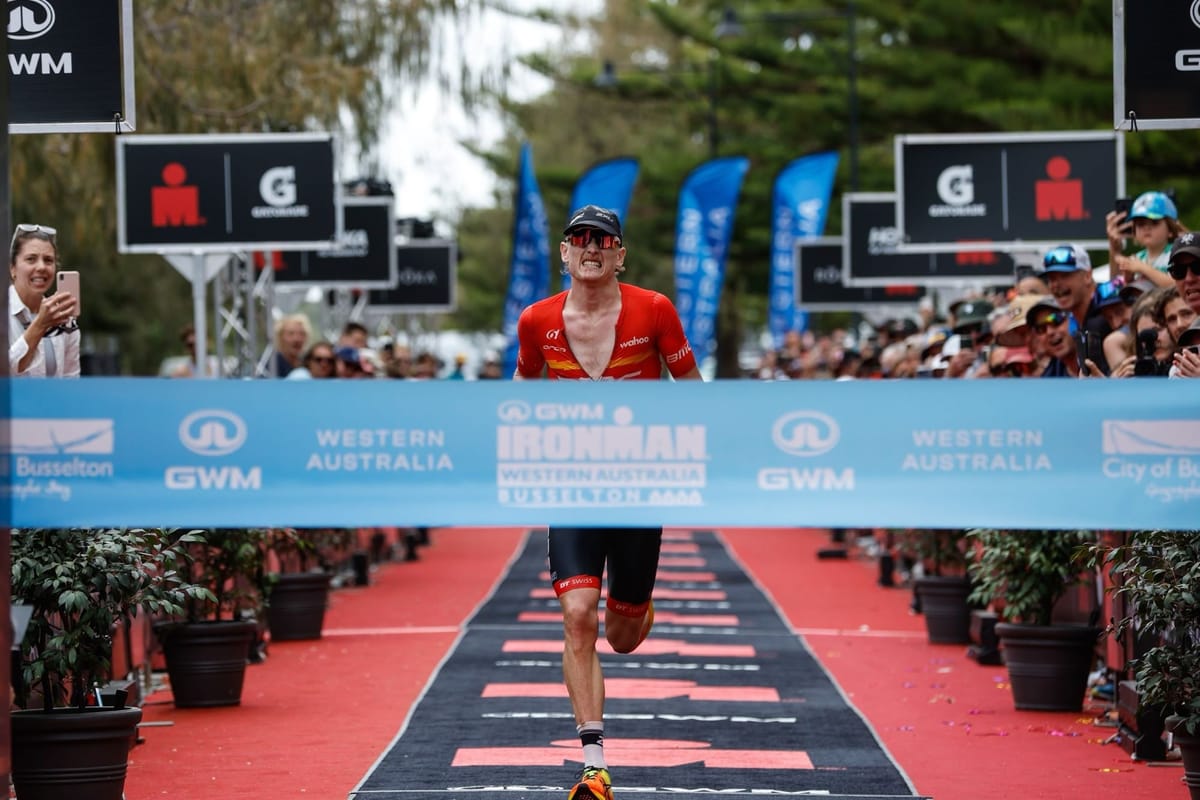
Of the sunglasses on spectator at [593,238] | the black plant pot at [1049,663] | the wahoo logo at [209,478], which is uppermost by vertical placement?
the sunglasses on spectator at [593,238]

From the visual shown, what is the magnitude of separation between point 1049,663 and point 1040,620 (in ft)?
0.75

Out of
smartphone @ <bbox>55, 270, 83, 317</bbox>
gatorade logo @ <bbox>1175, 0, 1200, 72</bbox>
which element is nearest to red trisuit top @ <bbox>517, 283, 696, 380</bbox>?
smartphone @ <bbox>55, 270, 83, 317</bbox>

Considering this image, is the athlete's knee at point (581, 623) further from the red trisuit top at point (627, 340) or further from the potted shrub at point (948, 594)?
the potted shrub at point (948, 594)

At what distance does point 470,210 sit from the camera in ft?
205

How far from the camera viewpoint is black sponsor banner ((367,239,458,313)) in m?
28.1

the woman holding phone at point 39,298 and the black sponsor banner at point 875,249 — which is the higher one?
the black sponsor banner at point 875,249

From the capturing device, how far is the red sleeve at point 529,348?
26.7 feet

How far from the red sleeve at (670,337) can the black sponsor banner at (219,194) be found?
7.98m

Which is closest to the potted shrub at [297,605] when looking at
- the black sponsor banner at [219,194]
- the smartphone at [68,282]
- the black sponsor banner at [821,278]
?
the black sponsor banner at [219,194]

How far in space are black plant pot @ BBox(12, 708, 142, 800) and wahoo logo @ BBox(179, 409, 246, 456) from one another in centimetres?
189

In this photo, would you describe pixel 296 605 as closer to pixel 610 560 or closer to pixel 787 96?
pixel 610 560

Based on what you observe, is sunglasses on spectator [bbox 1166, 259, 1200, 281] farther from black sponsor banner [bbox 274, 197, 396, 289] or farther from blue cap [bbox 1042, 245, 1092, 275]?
black sponsor banner [bbox 274, 197, 396, 289]

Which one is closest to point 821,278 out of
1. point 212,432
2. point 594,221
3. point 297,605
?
point 297,605

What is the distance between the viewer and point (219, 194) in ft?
51.1
